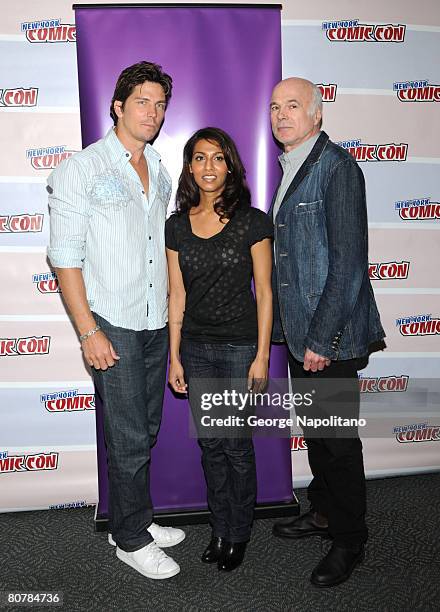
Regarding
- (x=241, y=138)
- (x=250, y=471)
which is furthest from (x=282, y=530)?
(x=241, y=138)

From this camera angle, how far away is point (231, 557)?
98.0 inches

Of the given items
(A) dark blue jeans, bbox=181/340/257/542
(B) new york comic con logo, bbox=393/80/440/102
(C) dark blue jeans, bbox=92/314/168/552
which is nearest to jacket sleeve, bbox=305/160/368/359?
(A) dark blue jeans, bbox=181/340/257/542

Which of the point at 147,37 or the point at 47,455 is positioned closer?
the point at 147,37

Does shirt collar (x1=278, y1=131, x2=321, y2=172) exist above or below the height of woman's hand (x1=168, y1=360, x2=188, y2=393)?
above

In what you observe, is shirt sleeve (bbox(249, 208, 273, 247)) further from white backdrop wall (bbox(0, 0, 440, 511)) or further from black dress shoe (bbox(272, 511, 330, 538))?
black dress shoe (bbox(272, 511, 330, 538))

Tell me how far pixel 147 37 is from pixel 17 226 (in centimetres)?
121

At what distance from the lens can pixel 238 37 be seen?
108 inches

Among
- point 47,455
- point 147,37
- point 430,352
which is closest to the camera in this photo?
point 147,37

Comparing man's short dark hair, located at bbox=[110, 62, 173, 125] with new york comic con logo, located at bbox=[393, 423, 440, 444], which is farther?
new york comic con logo, located at bbox=[393, 423, 440, 444]

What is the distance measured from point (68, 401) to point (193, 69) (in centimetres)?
195

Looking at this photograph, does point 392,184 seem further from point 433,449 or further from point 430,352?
point 433,449

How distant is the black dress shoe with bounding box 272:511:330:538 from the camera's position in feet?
9.14

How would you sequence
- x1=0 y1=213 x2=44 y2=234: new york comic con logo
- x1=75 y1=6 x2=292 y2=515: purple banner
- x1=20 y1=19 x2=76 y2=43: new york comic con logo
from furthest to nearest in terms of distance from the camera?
x1=0 y1=213 x2=44 y2=234: new york comic con logo
x1=20 y1=19 x2=76 y2=43: new york comic con logo
x1=75 y1=6 x2=292 y2=515: purple banner

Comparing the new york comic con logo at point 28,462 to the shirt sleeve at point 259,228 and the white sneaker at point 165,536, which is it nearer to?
the white sneaker at point 165,536
